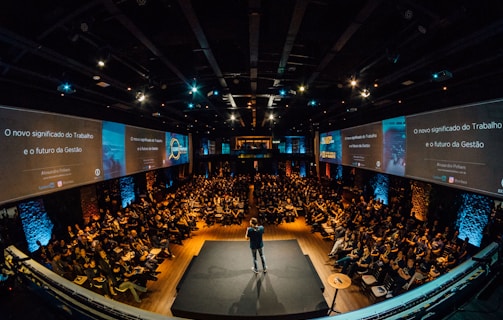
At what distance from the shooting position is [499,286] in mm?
3316

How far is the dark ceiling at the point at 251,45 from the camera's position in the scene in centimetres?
295

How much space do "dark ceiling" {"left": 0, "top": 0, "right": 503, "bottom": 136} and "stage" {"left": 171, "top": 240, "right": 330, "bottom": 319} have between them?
531cm

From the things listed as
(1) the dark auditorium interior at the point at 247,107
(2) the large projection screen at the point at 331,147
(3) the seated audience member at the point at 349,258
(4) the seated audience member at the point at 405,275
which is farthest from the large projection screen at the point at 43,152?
(2) the large projection screen at the point at 331,147

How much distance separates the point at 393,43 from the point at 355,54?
0.93m

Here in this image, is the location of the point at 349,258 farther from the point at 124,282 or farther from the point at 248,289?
the point at 124,282

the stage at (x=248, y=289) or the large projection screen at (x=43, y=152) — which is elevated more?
the large projection screen at (x=43, y=152)

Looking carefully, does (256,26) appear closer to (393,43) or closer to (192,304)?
(393,43)

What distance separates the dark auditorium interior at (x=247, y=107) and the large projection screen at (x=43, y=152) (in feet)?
0.13

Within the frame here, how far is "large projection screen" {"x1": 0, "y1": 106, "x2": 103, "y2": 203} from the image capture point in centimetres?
489

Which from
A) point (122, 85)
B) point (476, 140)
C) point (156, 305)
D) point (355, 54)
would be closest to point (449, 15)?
point (355, 54)

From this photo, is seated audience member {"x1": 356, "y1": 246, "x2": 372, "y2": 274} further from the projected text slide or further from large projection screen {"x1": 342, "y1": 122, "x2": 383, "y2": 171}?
the projected text slide

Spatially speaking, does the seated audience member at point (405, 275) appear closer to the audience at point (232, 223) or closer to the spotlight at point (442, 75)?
the audience at point (232, 223)

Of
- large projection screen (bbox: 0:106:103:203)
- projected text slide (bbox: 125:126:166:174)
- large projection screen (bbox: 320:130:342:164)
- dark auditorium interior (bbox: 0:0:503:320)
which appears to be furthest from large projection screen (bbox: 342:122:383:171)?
large projection screen (bbox: 0:106:103:203)

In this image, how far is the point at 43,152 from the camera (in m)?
5.68
